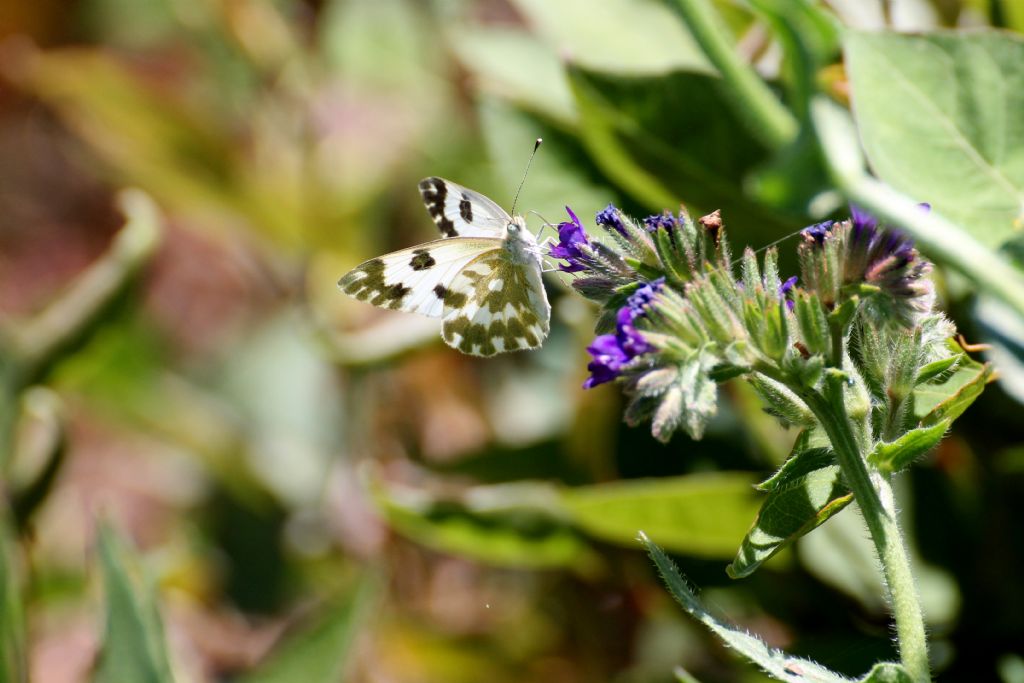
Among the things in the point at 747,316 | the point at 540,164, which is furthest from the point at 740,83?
the point at 747,316

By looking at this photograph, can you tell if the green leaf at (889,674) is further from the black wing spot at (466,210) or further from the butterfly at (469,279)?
the black wing spot at (466,210)

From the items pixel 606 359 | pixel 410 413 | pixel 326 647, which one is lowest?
pixel 410 413

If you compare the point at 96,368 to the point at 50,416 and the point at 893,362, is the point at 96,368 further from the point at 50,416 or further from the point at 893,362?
the point at 893,362

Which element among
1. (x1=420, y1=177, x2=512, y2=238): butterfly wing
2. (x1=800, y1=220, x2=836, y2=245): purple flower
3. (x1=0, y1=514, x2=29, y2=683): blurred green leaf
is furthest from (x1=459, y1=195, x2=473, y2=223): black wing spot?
(x1=0, y1=514, x2=29, y2=683): blurred green leaf

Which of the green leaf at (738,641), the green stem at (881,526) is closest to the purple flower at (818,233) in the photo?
the green stem at (881,526)

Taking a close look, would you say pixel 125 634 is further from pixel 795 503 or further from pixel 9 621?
pixel 795 503

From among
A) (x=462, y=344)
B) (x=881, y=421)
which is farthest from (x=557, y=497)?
(x=881, y=421)

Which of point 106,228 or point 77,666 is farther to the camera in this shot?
point 106,228
